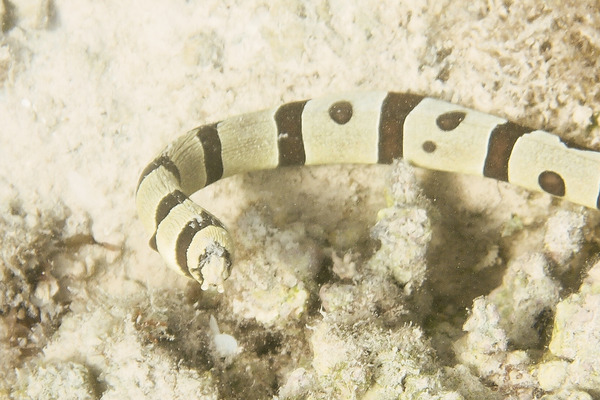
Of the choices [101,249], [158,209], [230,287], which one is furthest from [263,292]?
[101,249]

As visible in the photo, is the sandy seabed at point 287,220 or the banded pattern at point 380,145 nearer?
the sandy seabed at point 287,220

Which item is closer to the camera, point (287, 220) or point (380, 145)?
point (380, 145)

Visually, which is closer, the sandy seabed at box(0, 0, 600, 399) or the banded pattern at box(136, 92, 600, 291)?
the sandy seabed at box(0, 0, 600, 399)

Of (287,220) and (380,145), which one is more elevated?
(380,145)

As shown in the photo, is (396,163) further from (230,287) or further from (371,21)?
(230,287)
